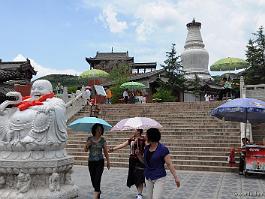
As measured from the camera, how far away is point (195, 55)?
40.3 metres

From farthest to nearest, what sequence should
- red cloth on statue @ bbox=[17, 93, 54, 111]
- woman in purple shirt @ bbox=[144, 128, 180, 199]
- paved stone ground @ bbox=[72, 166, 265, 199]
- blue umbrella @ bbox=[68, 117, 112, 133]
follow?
paved stone ground @ bbox=[72, 166, 265, 199]
blue umbrella @ bbox=[68, 117, 112, 133]
red cloth on statue @ bbox=[17, 93, 54, 111]
woman in purple shirt @ bbox=[144, 128, 180, 199]

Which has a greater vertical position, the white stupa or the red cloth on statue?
the white stupa

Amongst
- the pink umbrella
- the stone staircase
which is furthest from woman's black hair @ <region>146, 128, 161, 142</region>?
the stone staircase

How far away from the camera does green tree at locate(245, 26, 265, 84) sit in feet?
82.9

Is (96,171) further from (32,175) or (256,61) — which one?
(256,61)

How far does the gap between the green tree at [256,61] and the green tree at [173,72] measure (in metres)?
5.76

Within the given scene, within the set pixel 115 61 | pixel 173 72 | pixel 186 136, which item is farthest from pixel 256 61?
pixel 115 61

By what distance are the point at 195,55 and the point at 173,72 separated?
37.2 feet

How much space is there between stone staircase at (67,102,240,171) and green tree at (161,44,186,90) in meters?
11.0

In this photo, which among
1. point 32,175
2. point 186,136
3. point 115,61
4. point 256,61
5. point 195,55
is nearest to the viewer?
point 32,175

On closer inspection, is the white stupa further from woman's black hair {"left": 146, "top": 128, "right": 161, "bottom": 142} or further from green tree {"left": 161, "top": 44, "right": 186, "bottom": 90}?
woman's black hair {"left": 146, "top": 128, "right": 161, "bottom": 142}

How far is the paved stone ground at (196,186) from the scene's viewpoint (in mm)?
7512

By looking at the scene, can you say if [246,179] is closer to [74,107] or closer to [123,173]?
[123,173]

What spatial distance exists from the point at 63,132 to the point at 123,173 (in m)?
4.64
